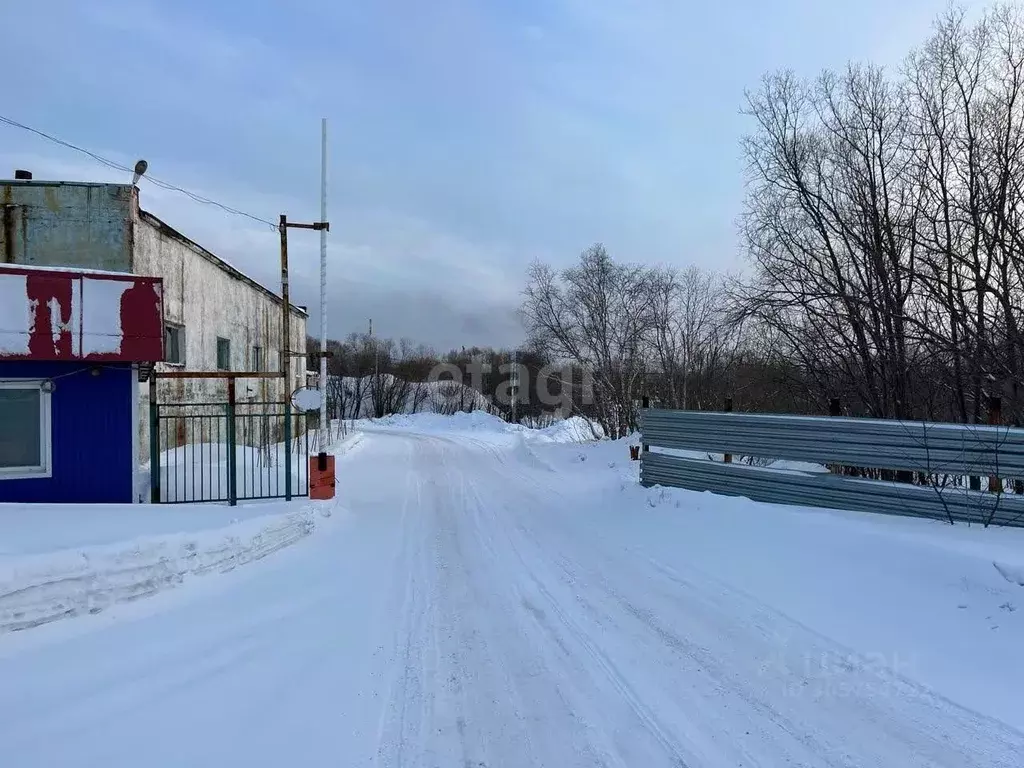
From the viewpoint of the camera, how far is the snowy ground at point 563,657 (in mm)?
3584

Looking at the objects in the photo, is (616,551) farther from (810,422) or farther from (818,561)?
(810,422)

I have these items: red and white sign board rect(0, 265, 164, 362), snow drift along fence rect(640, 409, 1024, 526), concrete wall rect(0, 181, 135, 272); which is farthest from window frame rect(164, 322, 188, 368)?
snow drift along fence rect(640, 409, 1024, 526)

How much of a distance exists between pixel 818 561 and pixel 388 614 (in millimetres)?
4439

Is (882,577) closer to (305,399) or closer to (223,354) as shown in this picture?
(305,399)

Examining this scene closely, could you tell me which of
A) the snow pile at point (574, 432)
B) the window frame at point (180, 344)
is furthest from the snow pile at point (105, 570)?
the snow pile at point (574, 432)

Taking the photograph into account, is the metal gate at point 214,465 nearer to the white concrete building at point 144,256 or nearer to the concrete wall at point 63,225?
the white concrete building at point 144,256

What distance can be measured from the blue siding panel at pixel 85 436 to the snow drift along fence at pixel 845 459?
27.9 feet

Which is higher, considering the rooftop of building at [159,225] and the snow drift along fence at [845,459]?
the rooftop of building at [159,225]

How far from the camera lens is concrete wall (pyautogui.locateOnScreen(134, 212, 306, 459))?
12.7 meters

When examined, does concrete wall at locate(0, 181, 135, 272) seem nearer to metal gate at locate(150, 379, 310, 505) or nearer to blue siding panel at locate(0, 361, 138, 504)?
metal gate at locate(150, 379, 310, 505)

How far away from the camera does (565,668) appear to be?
4629 millimetres

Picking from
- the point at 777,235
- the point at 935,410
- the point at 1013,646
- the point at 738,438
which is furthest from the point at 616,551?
the point at 777,235

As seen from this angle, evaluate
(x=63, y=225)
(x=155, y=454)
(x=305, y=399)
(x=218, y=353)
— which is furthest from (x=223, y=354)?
(x=155, y=454)

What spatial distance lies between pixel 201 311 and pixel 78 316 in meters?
7.76
